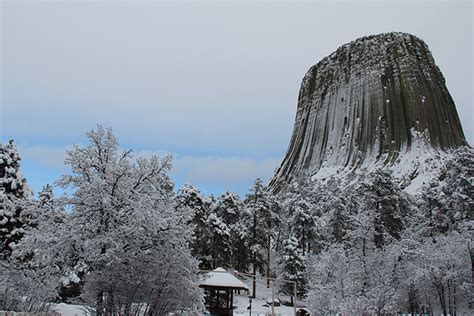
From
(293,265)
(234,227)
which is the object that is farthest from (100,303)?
(234,227)

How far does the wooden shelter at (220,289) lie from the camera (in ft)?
96.5

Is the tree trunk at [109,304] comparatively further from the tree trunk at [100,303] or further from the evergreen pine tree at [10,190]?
the evergreen pine tree at [10,190]

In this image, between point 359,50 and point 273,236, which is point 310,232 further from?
point 359,50

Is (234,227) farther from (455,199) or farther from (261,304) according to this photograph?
(455,199)

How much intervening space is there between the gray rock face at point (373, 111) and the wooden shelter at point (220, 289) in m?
73.1

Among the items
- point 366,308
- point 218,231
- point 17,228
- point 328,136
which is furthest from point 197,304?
point 328,136

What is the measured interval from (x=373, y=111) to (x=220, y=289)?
89.4 meters

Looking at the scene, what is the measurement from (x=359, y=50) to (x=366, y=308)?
112 meters

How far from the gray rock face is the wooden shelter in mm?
73110

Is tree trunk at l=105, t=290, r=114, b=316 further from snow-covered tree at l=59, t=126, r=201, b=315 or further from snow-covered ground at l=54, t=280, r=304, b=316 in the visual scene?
snow-covered ground at l=54, t=280, r=304, b=316

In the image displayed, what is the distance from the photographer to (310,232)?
1829 inches

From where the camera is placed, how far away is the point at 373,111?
11119 centimetres

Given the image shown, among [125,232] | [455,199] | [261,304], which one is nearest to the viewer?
[125,232]

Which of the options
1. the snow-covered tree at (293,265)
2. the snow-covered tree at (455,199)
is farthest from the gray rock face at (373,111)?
the snow-covered tree at (455,199)
